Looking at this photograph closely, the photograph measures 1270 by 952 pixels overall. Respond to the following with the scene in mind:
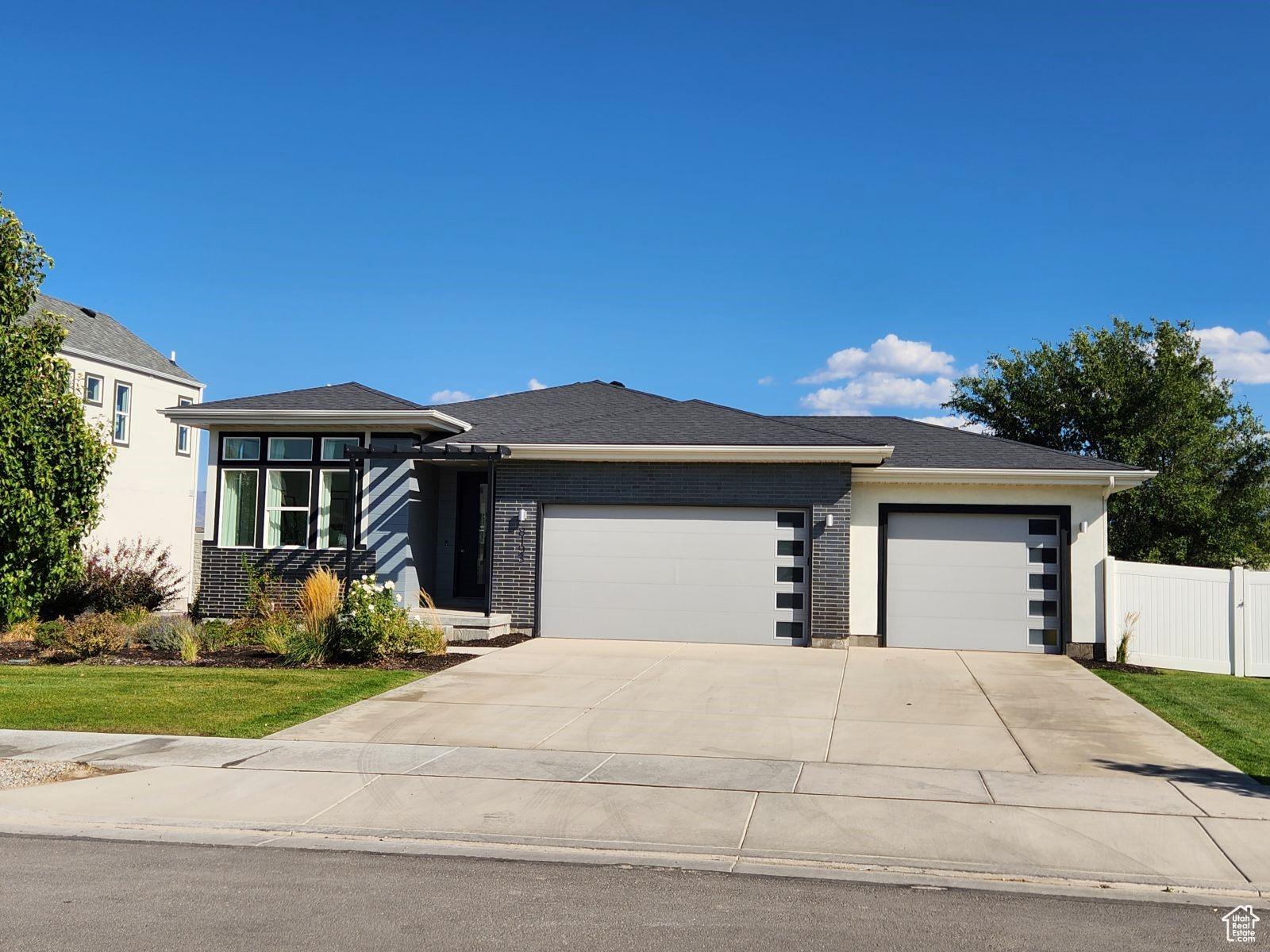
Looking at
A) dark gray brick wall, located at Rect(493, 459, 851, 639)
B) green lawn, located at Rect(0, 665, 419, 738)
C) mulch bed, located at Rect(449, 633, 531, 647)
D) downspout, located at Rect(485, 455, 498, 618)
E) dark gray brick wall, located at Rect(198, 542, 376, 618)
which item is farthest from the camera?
dark gray brick wall, located at Rect(198, 542, 376, 618)

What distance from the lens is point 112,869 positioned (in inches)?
255

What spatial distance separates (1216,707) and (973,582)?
5451 mm

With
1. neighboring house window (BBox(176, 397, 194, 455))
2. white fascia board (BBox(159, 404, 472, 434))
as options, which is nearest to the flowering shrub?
white fascia board (BBox(159, 404, 472, 434))

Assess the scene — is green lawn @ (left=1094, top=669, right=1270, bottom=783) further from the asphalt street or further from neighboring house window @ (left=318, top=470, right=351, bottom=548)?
neighboring house window @ (left=318, top=470, right=351, bottom=548)

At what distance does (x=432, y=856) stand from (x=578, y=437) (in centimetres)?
1187

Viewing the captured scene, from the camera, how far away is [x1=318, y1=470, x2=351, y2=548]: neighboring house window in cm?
1919

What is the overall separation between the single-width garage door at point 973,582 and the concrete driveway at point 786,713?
1521 millimetres

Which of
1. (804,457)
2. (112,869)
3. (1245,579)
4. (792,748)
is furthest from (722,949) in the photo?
(1245,579)

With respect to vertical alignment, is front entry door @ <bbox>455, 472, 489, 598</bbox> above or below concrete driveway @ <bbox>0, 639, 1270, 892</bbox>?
above

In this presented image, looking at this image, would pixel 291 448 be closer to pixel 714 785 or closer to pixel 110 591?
pixel 110 591

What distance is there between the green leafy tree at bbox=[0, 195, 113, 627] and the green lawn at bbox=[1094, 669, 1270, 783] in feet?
55.1

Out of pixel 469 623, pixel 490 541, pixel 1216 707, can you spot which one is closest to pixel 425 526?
pixel 490 541

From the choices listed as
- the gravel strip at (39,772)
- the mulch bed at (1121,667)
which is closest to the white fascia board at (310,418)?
the gravel strip at (39,772)

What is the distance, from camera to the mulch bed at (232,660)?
1489 cm
